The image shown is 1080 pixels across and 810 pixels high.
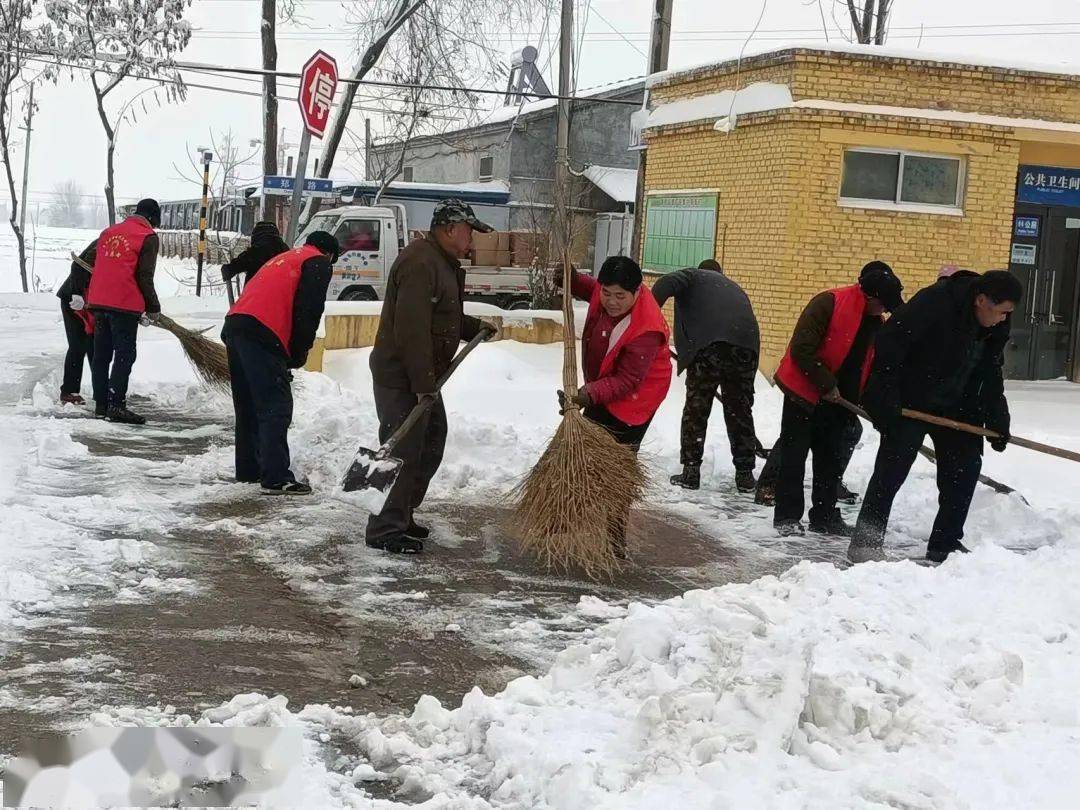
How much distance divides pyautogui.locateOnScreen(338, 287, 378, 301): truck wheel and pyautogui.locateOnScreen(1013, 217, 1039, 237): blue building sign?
10.2 m

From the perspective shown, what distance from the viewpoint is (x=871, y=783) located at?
330 cm

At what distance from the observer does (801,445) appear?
747 cm

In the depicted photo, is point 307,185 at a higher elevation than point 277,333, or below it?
higher

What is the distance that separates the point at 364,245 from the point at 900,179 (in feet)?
32.9

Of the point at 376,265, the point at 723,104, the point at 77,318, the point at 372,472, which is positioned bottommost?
the point at 372,472

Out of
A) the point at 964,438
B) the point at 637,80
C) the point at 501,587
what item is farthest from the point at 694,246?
the point at 637,80

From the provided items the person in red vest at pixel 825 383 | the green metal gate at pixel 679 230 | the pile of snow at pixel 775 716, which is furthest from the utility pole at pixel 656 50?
the pile of snow at pixel 775 716

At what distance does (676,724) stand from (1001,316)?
3673 mm

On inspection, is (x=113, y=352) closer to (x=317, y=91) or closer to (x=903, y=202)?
(x=317, y=91)

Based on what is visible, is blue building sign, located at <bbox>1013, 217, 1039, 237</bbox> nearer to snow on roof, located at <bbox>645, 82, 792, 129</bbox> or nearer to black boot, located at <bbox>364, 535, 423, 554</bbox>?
snow on roof, located at <bbox>645, 82, 792, 129</bbox>

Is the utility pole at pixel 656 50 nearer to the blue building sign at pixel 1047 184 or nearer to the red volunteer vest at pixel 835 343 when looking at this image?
the blue building sign at pixel 1047 184

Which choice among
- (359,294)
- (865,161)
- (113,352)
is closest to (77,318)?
(113,352)

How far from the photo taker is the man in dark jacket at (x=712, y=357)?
8438 millimetres

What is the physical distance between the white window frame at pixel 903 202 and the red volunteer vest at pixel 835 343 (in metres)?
6.60
